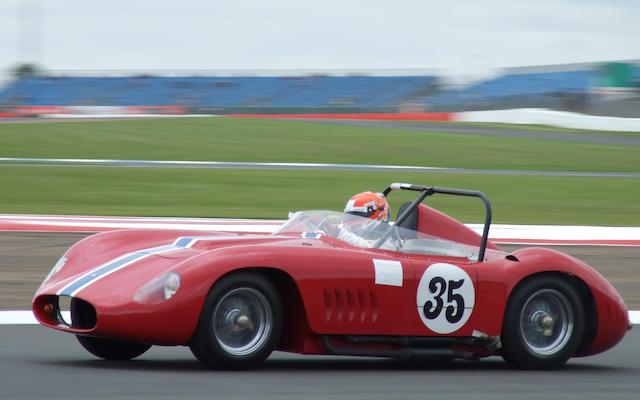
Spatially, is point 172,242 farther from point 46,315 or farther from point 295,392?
point 295,392

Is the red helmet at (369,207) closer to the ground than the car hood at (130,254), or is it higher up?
higher up

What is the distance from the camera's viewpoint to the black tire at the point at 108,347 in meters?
6.41

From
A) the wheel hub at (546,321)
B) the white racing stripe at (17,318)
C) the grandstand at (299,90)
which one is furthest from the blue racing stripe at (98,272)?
the grandstand at (299,90)

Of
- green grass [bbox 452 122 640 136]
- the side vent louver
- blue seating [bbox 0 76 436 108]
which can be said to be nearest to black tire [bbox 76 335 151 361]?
the side vent louver

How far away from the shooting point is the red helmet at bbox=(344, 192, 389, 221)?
23.6 ft

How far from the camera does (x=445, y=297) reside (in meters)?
6.37

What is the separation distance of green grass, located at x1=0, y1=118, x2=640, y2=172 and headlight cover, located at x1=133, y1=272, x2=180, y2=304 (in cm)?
2203

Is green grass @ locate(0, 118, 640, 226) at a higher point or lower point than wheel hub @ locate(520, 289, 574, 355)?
higher

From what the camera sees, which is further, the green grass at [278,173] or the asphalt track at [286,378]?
the green grass at [278,173]

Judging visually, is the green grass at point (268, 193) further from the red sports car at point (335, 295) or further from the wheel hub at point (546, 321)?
the wheel hub at point (546, 321)

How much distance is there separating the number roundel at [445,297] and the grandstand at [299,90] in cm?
4150

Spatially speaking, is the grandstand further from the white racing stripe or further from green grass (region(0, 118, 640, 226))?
the white racing stripe

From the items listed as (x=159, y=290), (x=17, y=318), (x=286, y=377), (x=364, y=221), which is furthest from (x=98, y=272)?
(x=17, y=318)

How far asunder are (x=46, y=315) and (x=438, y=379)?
2.22m
